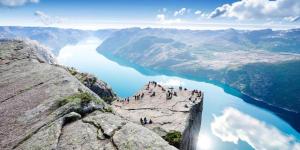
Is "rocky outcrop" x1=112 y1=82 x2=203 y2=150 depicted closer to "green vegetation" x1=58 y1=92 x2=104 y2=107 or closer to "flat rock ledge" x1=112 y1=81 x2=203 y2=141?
"flat rock ledge" x1=112 y1=81 x2=203 y2=141

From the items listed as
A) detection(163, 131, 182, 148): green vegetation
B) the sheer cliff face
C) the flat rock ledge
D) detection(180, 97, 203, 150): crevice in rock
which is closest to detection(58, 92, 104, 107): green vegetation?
the sheer cliff face

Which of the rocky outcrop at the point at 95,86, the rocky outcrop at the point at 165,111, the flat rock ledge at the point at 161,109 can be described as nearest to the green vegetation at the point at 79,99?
the flat rock ledge at the point at 161,109

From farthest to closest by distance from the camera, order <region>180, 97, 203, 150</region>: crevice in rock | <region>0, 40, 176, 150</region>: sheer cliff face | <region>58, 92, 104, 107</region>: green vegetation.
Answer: <region>180, 97, 203, 150</region>: crevice in rock < <region>58, 92, 104, 107</region>: green vegetation < <region>0, 40, 176, 150</region>: sheer cliff face


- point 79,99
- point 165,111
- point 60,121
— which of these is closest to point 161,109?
point 165,111

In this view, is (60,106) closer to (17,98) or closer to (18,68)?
(17,98)

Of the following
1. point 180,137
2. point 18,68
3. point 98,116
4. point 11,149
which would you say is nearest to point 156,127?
point 180,137

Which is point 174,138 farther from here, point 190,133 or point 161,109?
point 161,109

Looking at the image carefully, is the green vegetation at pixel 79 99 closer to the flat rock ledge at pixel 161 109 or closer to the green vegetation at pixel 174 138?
the flat rock ledge at pixel 161 109
